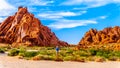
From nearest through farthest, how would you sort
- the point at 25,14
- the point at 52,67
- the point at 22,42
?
the point at 52,67, the point at 22,42, the point at 25,14

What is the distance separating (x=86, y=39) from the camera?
5773 inches

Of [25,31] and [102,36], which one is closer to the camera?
[102,36]

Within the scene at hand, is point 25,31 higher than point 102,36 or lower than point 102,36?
higher

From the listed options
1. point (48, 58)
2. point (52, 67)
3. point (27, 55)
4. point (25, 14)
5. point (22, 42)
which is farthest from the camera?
point (25, 14)

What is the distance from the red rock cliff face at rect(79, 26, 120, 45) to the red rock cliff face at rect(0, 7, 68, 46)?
51.8 feet

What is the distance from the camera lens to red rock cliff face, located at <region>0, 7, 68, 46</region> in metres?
143

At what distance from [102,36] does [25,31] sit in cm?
3445

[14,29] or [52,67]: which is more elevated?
[14,29]

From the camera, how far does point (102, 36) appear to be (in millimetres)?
139250

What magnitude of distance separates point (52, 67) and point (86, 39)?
12440 centimetres

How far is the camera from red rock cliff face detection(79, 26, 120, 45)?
134 metres

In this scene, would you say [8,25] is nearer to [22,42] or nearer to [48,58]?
[22,42]

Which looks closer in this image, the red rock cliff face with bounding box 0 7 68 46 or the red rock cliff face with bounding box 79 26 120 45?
the red rock cliff face with bounding box 79 26 120 45

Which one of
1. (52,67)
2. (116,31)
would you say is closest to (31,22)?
(116,31)
